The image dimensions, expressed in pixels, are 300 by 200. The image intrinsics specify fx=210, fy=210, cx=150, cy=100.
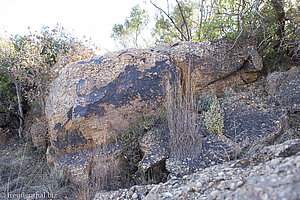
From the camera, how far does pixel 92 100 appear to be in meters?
4.11


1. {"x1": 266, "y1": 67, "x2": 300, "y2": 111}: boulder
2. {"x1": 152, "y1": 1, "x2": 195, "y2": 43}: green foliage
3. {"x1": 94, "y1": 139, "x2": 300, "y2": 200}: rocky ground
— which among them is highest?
{"x1": 152, "y1": 1, "x2": 195, "y2": 43}: green foliage

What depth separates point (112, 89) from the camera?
4227 mm

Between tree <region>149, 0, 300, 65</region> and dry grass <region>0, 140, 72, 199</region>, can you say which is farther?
tree <region>149, 0, 300, 65</region>

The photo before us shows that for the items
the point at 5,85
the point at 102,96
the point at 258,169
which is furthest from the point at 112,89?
the point at 5,85

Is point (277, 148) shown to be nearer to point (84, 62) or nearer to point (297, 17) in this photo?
point (84, 62)

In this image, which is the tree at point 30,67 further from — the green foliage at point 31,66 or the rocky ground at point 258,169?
the rocky ground at point 258,169

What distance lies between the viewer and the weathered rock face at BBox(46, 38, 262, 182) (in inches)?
160

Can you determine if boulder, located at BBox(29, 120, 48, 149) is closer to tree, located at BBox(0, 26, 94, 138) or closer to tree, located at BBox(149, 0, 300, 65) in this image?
tree, located at BBox(0, 26, 94, 138)

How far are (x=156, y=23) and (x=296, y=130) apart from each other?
24.9 ft

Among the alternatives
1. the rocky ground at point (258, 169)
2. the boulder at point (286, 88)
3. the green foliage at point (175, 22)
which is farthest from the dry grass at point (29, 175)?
the green foliage at point (175, 22)

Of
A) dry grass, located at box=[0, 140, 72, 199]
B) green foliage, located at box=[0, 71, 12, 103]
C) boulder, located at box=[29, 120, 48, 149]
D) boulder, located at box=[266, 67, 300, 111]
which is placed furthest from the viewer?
green foliage, located at box=[0, 71, 12, 103]

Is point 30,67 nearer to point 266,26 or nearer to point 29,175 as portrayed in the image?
point 29,175

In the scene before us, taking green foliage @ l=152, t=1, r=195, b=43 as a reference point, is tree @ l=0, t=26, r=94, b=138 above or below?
below

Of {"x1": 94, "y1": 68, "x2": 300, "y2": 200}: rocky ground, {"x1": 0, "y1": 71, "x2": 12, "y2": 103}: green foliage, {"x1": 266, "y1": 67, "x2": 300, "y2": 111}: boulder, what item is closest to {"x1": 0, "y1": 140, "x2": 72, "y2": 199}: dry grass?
{"x1": 94, "y1": 68, "x2": 300, "y2": 200}: rocky ground
